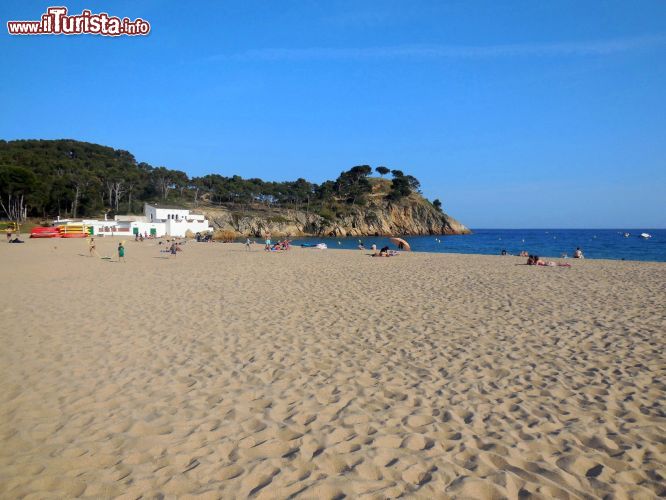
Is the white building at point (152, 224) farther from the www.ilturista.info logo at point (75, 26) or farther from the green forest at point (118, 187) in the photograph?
the www.ilturista.info logo at point (75, 26)

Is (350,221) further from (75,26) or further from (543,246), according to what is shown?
(75,26)

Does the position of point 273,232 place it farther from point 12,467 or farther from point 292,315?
point 12,467

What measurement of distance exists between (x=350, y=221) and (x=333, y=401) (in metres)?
88.8

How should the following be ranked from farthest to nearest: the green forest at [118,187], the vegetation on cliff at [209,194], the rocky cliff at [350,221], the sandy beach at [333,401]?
the rocky cliff at [350,221] → the vegetation on cliff at [209,194] → the green forest at [118,187] → the sandy beach at [333,401]

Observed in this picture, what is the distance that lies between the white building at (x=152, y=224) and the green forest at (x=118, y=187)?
1182 cm

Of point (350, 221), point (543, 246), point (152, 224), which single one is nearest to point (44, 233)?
point (152, 224)

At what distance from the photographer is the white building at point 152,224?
50.7 meters

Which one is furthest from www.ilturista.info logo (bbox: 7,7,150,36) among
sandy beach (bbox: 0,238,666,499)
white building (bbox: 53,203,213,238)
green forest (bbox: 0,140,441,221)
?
green forest (bbox: 0,140,441,221)

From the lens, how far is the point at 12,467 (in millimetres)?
3279

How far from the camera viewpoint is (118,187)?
75.9m

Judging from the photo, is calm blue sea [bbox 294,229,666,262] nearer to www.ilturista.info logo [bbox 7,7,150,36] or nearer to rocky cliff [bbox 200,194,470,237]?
rocky cliff [bbox 200,194,470,237]

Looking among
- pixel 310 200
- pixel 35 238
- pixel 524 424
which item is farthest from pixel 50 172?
pixel 524 424

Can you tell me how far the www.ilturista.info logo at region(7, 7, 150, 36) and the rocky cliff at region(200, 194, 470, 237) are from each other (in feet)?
189

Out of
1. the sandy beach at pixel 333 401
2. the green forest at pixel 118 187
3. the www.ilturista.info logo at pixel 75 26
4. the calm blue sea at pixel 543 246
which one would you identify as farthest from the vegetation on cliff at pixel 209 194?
the sandy beach at pixel 333 401
